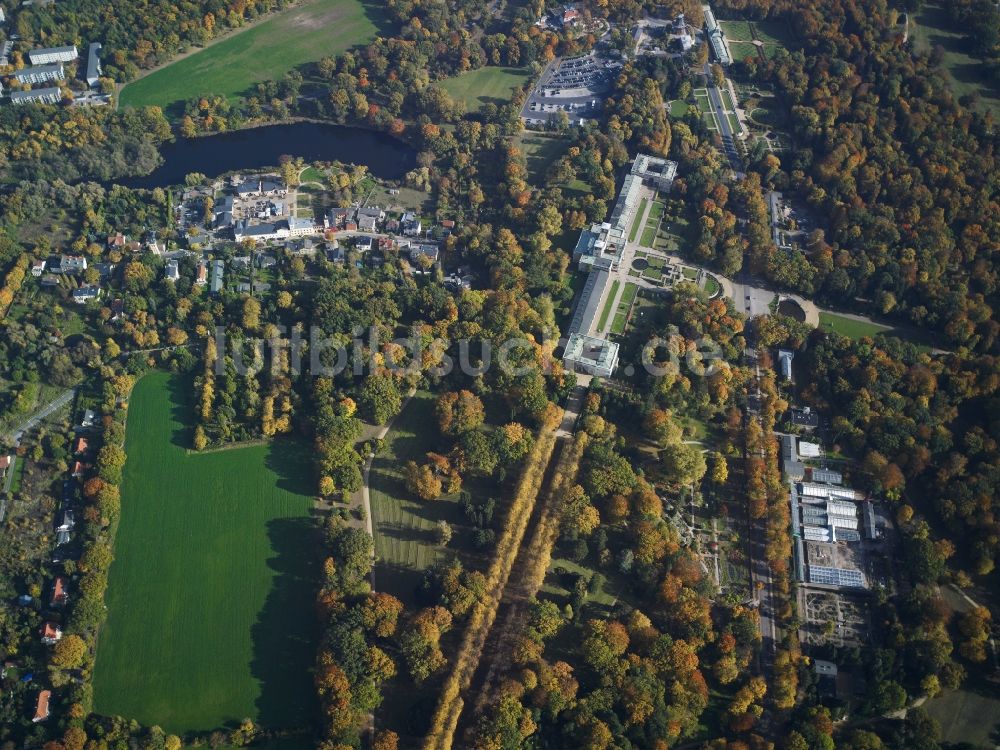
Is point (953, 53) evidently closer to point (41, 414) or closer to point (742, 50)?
point (742, 50)

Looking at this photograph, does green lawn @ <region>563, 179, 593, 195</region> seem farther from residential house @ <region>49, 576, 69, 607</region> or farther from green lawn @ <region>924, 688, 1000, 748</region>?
residential house @ <region>49, 576, 69, 607</region>

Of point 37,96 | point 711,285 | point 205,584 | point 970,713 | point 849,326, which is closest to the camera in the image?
point 970,713

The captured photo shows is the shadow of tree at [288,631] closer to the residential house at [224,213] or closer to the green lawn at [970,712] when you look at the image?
the residential house at [224,213]

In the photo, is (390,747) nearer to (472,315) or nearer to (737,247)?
(472,315)

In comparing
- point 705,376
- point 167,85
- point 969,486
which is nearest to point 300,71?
point 167,85

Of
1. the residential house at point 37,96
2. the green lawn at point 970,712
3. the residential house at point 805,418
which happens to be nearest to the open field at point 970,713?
the green lawn at point 970,712

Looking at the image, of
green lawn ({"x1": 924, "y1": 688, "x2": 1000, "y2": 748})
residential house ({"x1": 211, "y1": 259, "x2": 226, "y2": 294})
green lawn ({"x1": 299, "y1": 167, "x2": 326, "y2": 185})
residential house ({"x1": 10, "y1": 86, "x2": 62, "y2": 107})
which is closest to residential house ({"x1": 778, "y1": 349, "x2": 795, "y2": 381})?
green lawn ({"x1": 924, "y1": 688, "x2": 1000, "y2": 748})

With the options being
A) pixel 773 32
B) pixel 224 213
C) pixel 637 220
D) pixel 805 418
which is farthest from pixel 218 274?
pixel 773 32
